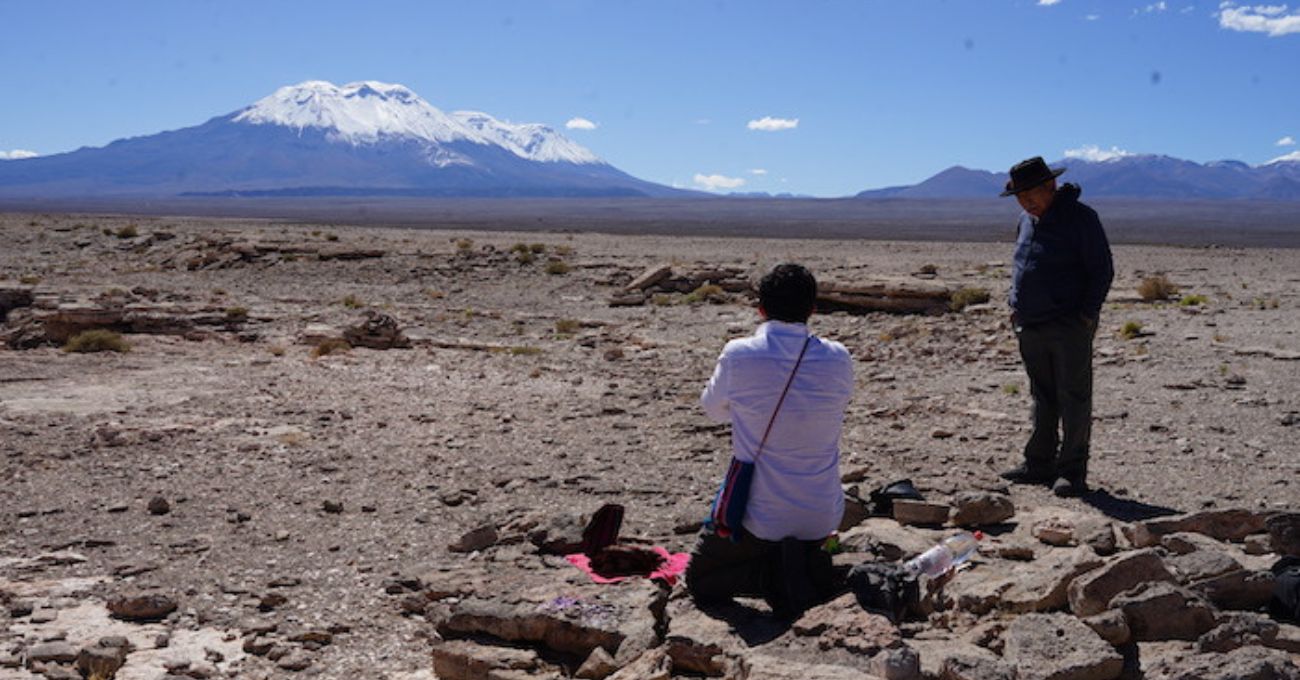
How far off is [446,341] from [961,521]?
1199cm

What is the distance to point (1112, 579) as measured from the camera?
4.88 m

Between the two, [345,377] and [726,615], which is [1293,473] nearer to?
[726,615]

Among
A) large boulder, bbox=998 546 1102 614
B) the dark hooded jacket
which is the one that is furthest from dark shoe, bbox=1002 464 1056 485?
large boulder, bbox=998 546 1102 614

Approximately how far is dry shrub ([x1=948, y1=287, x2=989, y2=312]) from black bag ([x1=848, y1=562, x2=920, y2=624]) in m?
15.9

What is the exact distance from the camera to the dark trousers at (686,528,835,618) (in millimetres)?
5055

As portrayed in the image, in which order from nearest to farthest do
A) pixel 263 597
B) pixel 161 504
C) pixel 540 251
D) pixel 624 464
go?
pixel 263 597 → pixel 161 504 → pixel 624 464 → pixel 540 251

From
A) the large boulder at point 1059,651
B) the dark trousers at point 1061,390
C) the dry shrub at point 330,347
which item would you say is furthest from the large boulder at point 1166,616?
the dry shrub at point 330,347

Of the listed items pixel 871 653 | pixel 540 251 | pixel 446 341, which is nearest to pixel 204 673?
pixel 871 653

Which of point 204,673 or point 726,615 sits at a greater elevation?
point 726,615

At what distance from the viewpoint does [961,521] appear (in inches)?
271

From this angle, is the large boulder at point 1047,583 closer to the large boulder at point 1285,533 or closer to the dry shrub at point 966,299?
the large boulder at point 1285,533

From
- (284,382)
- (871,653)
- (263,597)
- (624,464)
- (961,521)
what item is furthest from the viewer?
(284,382)

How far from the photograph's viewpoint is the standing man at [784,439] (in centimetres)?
508

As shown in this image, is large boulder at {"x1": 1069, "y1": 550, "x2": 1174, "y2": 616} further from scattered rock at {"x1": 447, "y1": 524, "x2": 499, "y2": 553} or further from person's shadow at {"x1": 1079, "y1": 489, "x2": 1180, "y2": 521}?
scattered rock at {"x1": 447, "y1": 524, "x2": 499, "y2": 553}
